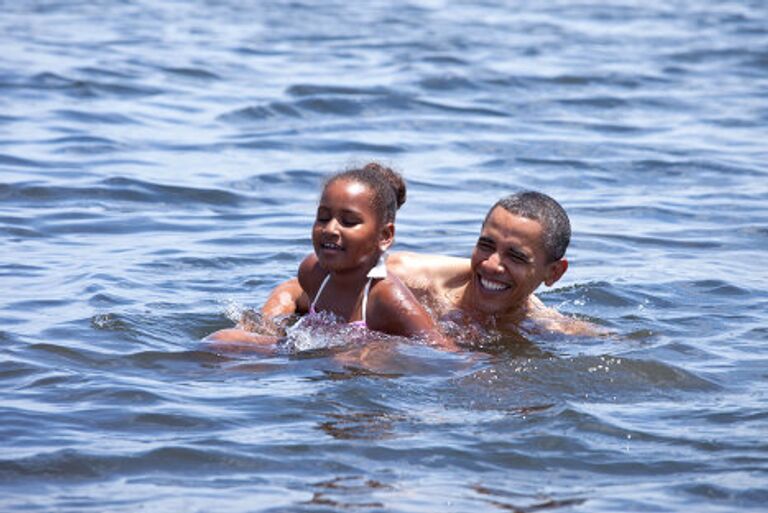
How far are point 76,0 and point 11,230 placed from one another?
13584 mm

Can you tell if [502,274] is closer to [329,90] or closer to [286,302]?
[286,302]

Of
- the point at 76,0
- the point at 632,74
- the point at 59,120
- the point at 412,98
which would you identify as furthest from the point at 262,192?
the point at 76,0

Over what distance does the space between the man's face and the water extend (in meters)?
0.31

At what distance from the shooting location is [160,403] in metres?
6.31

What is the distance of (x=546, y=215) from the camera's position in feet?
24.7

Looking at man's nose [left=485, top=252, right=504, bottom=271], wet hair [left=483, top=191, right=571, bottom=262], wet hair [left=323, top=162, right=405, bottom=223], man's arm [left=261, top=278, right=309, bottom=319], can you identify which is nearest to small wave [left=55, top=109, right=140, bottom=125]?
man's arm [left=261, top=278, right=309, bottom=319]

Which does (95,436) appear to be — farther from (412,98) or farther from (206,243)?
(412,98)

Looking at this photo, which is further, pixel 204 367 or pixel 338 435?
pixel 204 367

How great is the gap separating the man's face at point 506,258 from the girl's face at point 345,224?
616 mm

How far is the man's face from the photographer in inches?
293

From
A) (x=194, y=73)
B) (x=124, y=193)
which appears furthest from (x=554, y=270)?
(x=194, y=73)

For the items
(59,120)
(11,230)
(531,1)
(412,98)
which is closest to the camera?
(11,230)

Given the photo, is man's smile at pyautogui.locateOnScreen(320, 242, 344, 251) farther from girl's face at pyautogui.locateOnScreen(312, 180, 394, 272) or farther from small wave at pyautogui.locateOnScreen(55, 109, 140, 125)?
small wave at pyautogui.locateOnScreen(55, 109, 140, 125)

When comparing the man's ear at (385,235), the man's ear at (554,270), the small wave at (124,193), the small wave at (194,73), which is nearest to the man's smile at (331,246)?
the man's ear at (385,235)
